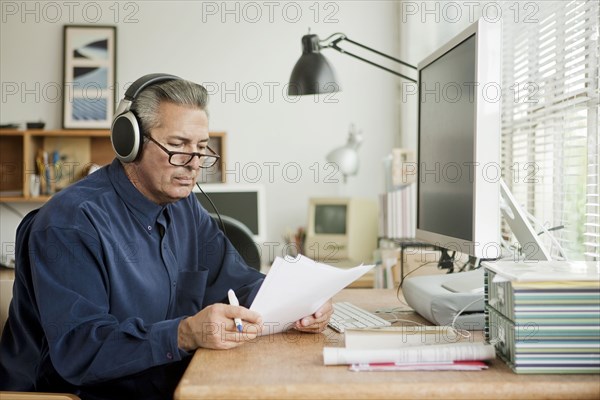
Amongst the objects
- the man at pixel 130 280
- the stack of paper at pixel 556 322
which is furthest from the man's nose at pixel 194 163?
the stack of paper at pixel 556 322

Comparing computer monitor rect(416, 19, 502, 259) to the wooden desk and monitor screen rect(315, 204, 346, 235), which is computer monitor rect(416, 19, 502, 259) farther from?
monitor screen rect(315, 204, 346, 235)

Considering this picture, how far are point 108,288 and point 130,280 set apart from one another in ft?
0.22

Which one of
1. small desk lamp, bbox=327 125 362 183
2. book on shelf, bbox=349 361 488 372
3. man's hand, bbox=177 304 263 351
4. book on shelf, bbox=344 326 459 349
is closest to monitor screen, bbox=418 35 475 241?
book on shelf, bbox=344 326 459 349

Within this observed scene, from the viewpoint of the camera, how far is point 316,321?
4.21 ft

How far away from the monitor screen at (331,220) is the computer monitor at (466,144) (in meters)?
1.92

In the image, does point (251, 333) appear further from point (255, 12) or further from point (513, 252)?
point (255, 12)

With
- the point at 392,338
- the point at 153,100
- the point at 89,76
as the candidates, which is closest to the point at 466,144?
the point at 392,338

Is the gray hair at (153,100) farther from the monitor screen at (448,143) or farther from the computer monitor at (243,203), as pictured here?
the computer monitor at (243,203)

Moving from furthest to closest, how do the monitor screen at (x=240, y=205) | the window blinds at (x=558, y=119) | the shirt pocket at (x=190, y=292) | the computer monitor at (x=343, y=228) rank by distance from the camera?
the computer monitor at (x=343, y=228) → the monitor screen at (x=240, y=205) → the window blinds at (x=558, y=119) → the shirt pocket at (x=190, y=292)

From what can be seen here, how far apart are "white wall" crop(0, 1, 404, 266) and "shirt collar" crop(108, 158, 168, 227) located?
2311 millimetres

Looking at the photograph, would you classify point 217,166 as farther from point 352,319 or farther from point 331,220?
point 352,319

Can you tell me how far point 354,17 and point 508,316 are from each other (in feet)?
10.0

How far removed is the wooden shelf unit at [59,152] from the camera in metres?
3.66

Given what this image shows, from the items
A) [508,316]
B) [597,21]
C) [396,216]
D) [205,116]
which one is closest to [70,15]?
[396,216]
